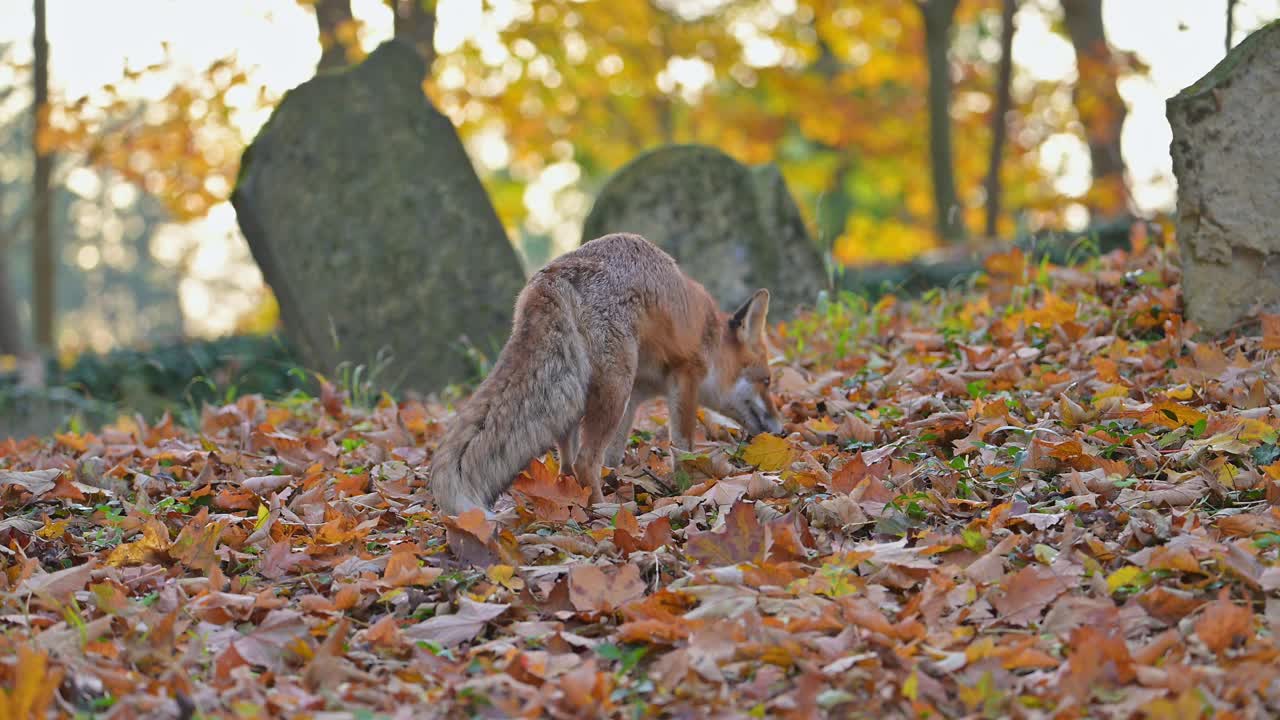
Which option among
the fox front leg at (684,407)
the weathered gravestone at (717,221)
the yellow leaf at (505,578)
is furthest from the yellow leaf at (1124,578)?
the weathered gravestone at (717,221)

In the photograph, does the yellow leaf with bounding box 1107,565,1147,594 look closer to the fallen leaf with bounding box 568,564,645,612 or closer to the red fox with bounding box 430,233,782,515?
the fallen leaf with bounding box 568,564,645,612

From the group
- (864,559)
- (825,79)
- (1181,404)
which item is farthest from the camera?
(825,79)

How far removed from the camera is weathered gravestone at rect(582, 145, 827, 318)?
9.56 m

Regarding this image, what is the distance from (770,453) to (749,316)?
0.98 m

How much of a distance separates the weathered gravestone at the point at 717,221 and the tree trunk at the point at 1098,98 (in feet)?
25.9

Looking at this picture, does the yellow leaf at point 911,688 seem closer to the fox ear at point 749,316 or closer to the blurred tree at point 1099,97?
the fox ear at point 749,316

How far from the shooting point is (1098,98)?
625 inches

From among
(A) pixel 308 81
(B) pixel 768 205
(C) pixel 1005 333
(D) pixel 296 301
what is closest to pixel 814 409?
(C) pixel 1005 333

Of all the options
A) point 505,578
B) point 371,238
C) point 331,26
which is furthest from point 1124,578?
point 331,26

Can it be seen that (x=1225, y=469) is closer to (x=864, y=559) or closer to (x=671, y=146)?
(x=864, y=559)

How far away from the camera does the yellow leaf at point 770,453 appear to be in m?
5.11

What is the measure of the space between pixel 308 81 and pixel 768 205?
3849 mm

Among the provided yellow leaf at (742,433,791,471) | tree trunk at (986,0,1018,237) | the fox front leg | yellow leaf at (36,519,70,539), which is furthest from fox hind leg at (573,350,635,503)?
tree trunk at (986,0,1018,237)

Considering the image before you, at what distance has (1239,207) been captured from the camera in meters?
6.22
